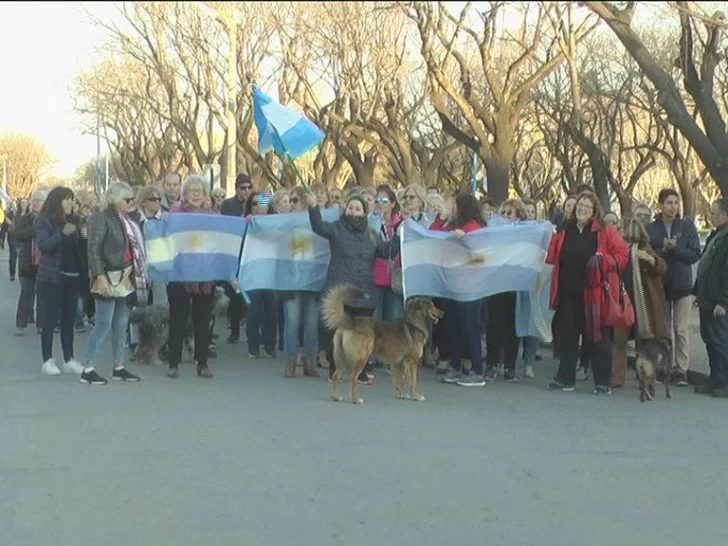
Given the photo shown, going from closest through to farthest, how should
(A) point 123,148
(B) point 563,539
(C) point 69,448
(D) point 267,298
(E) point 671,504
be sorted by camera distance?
(B) point 563,539 → (E) point 671,504 → (C) point 69,448 → (D) point 267,298 → (A) point 123,148

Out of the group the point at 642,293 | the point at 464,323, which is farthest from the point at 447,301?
the point at 642,293

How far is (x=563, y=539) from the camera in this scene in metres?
5.73

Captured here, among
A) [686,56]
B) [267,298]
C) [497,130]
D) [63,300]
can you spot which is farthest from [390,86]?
[63,300]

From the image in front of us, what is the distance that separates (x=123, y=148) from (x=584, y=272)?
163 feet

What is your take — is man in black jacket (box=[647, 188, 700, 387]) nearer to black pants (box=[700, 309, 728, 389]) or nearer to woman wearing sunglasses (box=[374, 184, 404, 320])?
black pants (box=[700, 309, 728, 389])

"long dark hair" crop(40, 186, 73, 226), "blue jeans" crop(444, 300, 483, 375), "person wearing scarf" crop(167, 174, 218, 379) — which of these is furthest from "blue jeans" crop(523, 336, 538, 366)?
"long dark hair" crop(40, 186, 73, 226)

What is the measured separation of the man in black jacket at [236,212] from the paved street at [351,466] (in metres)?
3.81

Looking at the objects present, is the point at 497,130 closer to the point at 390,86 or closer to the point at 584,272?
the point at 390,86

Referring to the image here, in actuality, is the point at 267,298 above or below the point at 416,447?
above

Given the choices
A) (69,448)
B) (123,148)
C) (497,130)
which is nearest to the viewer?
(69,448)

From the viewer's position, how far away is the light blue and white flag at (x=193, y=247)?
11.5 m

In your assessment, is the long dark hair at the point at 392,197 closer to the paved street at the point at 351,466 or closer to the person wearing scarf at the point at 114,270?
the paved street at the point at 351,466

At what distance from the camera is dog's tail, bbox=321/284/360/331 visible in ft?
32.2

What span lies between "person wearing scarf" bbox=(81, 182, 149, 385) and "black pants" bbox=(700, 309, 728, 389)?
5.83 metres
